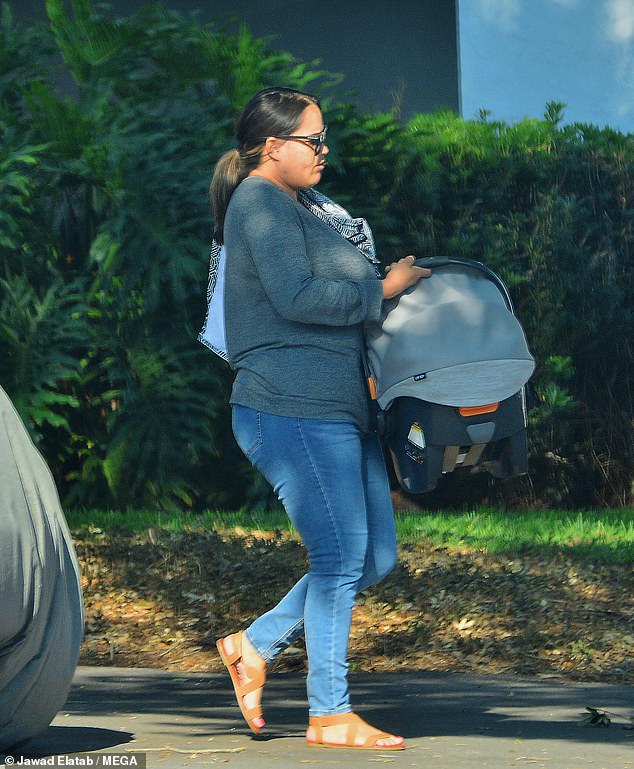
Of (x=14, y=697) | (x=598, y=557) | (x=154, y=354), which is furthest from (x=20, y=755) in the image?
(x=154, y=354)

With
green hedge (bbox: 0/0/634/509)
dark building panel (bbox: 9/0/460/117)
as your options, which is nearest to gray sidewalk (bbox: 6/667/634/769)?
green hedge (bbox: 0/0/634/509)

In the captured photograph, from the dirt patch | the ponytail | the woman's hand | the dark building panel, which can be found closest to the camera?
the woman's hand

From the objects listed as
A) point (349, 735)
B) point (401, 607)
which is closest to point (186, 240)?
point (401, 607)

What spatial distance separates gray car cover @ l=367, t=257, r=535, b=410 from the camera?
389cm

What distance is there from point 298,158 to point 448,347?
71 cm

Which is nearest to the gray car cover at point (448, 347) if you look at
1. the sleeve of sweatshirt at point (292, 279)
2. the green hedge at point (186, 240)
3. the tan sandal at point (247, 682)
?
the sleeve of sweatshirt at point (292, 279)

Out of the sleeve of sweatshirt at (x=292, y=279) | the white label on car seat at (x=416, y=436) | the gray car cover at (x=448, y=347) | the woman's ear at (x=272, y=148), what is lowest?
the white label on car seat at (x=416, y=436)

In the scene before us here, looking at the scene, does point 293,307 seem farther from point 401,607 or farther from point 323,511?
point 401,607

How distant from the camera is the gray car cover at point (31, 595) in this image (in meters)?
3.40

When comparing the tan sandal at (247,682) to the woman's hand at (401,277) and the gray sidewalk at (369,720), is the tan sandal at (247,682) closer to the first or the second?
the gray sidewalk at (369,720)

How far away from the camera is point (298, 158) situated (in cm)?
396

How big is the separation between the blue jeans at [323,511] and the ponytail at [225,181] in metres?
0.63

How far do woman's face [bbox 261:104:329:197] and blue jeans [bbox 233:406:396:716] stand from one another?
27.6 inches

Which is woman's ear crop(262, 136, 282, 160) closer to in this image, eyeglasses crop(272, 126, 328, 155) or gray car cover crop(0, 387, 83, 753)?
eyeglasses crop(272, 126, 328, 155)
